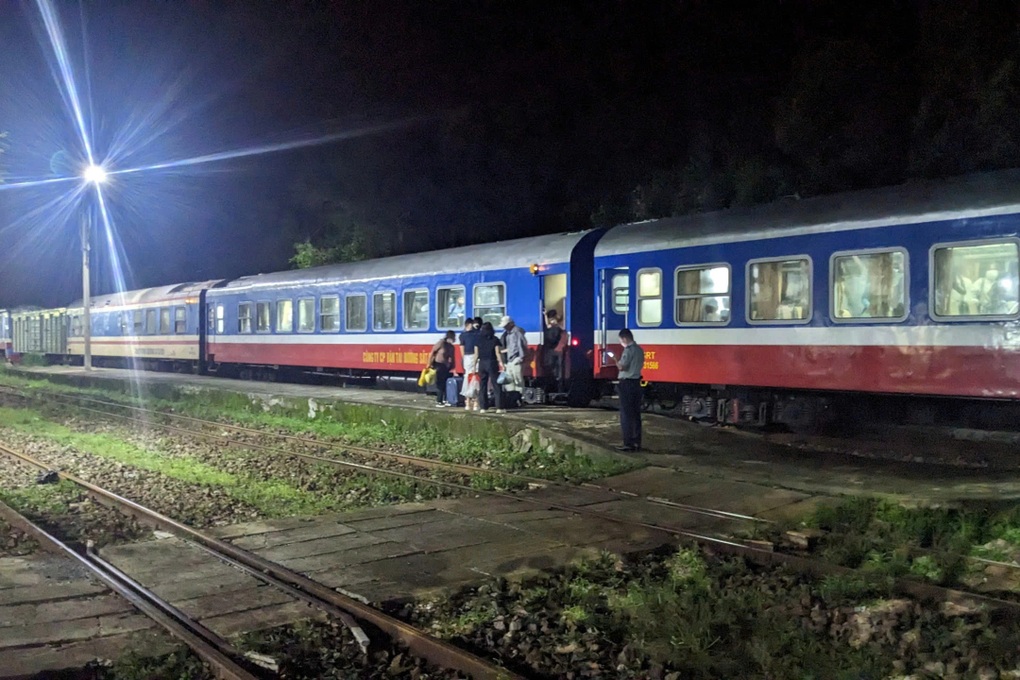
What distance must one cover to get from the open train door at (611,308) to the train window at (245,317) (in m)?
13.7

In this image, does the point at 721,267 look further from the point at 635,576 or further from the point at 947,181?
the point at 635,576

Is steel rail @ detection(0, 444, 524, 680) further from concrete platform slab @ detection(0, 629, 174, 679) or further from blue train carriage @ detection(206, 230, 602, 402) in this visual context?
blue train carriage @ detection(206, 230, 602, 402)

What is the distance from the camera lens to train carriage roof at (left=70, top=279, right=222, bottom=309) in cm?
2883

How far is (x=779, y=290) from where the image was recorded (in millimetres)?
12180

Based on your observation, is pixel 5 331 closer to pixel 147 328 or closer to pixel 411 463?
pixel 147 328

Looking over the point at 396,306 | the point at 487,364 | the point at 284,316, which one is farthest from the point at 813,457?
the point at 284,316

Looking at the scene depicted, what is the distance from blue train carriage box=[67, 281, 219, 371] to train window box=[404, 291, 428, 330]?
11417 mm

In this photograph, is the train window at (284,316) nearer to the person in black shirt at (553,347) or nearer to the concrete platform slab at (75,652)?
the person in black shirt at (553,347)

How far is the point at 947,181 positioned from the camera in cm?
1093

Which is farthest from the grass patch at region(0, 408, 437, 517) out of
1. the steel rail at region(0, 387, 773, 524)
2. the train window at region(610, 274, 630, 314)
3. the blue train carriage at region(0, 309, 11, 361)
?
the blue train carriage at region(0, 309, 11, 361)

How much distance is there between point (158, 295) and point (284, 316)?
9.97 meters

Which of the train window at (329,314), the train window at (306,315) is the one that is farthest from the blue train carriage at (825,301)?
the train window at (306,315)

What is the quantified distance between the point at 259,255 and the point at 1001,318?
37281 millimetres

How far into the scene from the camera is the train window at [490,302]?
1667 centimetres
